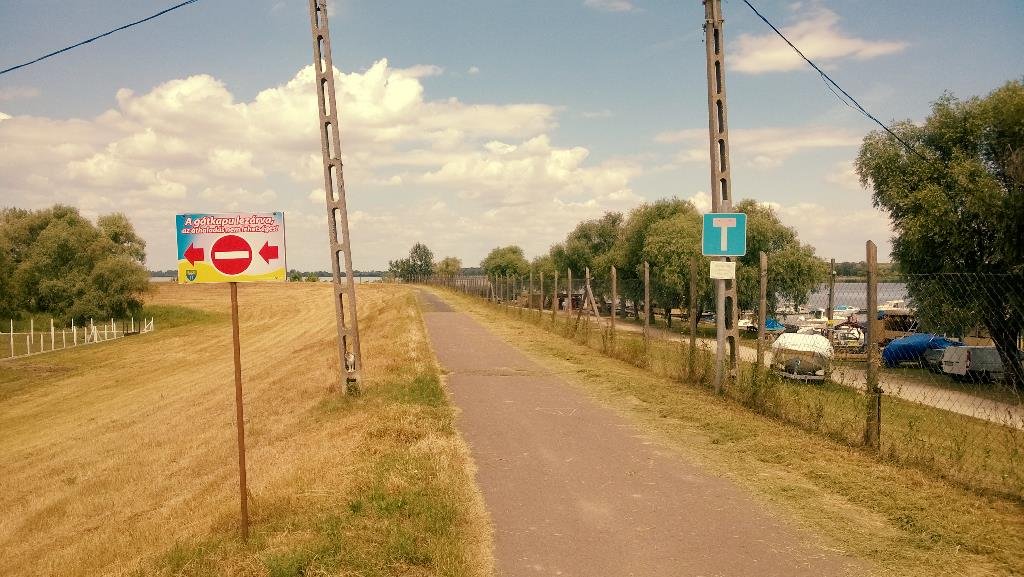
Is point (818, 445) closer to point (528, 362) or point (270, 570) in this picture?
point (270, 570)

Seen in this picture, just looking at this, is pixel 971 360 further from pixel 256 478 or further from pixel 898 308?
pixel 898 308

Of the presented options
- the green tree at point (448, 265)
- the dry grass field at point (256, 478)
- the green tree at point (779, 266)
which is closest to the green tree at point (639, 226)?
the green tree at point (779, 266)

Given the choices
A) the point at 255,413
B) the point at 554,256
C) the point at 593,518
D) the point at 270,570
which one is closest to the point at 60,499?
the point at 255,413

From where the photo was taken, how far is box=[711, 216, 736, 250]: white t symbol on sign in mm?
10555

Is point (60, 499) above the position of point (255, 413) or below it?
below

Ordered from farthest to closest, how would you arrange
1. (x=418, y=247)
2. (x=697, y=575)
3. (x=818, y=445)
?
(x=418, y=247)
(x=818, y=445)
(x=697, y=575)

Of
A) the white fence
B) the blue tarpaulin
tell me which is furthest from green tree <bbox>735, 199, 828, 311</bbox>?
the white fence

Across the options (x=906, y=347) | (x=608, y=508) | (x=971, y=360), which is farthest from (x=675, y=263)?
(x=608, y=508)

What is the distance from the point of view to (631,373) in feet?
45.5

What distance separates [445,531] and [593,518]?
1326 millimetres

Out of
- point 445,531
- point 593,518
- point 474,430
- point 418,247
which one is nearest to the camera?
point 445,531

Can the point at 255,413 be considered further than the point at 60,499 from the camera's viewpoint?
Yes

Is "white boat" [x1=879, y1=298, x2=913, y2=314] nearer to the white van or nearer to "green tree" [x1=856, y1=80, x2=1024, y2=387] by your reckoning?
"green tree" [x1=856, y1=80, x2=1024, y2=387]

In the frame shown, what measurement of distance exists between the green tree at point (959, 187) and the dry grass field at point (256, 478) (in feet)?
57.5
